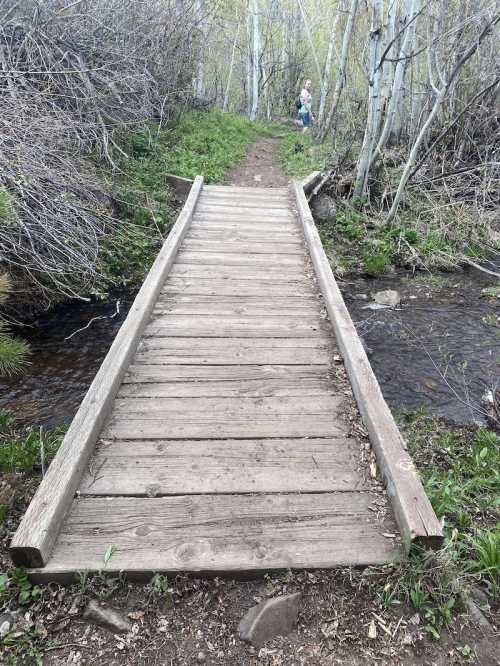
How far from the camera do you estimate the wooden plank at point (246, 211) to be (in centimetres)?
714

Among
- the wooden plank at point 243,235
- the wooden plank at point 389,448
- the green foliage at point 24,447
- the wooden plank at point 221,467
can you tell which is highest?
the wooden plank at point 243,235

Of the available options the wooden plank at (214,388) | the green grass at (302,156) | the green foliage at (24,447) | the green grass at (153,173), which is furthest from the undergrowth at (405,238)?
the green foliage at (24,447)

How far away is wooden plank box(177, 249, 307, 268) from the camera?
18.3 ft

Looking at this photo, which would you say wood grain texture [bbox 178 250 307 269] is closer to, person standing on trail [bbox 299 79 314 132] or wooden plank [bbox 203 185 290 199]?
wooden plank [bbox 203 185 290 199]

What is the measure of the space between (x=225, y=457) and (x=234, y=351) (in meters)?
1.27

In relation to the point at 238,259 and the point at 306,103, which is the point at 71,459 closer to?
the point at 238,259

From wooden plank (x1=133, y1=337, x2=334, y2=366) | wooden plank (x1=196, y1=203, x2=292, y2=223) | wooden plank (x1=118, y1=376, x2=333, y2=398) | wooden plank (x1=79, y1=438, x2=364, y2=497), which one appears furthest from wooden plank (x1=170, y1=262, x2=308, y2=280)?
wooden plank (x1=79, y1=438, x2=364, y2=497)

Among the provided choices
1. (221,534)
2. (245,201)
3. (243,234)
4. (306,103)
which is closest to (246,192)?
(245,201)

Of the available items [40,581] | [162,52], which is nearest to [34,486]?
[40,581]

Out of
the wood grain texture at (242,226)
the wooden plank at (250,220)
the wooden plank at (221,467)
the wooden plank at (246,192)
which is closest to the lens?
the wooden plank at (221,467)

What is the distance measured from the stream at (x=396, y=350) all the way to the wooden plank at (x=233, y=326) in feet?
3.68

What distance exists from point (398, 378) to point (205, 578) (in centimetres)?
347

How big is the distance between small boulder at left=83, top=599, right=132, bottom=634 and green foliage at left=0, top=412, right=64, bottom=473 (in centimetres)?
109

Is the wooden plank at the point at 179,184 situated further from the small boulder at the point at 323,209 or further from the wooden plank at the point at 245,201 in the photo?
the small boulder at the point at 323,209
